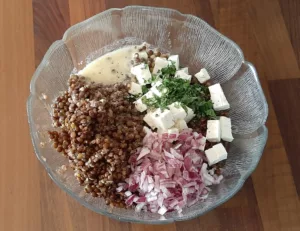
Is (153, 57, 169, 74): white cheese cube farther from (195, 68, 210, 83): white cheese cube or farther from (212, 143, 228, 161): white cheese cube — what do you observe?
(212, 143, 228, 161): white cheese cube

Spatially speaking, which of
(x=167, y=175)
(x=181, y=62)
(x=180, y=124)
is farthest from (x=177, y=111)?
(x=181, y=62)

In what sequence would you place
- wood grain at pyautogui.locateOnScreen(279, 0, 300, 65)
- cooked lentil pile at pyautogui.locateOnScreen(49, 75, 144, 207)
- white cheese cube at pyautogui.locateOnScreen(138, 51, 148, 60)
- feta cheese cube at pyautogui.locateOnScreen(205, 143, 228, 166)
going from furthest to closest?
wood grain at pyautogui.locateOnScreen(279, 0, 300, 65)
white cheese cube at pyautogui.locateOnScreen(138, 51, 148, 60)
feta cheese cube at pyautogui.locateOnScreen(205, 143, 228, 166)
cooked lentil pile at pyautogui.locateOnScreen(49, 75, 144, 207)

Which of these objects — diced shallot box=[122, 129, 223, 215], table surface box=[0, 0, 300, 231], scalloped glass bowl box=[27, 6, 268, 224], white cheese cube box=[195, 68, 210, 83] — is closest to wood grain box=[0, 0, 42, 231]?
table surface box=[0, 0, 300, 231]

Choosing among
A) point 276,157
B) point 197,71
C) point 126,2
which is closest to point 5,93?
point 126,2

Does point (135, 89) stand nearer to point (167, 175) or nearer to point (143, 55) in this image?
point (143, 55)

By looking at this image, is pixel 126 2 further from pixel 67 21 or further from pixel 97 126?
pixel 97 126

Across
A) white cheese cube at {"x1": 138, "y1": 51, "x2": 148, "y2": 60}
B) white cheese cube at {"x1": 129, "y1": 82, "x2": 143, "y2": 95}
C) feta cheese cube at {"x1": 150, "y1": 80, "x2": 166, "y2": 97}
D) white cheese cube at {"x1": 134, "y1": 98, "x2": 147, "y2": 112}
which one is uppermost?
white cheese cube at {"x1": 138, "y1": 51, "x2": 148, "y2": 60}

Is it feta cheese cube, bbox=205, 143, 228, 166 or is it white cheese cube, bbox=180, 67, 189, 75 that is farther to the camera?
white cheese cube, bbox=180, 67, 189, 75
